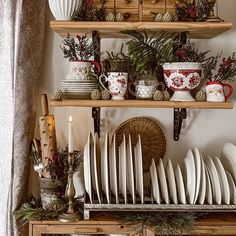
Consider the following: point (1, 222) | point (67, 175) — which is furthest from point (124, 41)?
point (1, 222)

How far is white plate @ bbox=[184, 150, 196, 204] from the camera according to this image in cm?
162

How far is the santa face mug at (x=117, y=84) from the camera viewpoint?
5.33 ft

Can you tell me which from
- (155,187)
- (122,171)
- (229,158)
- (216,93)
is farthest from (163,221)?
(216,93)

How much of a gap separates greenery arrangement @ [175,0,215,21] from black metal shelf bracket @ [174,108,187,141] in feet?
1.27

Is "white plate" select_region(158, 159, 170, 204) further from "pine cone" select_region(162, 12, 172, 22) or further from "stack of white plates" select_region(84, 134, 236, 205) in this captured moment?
"pine cone" select_region(162, 12, 172, 22)

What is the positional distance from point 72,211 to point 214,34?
90 cm

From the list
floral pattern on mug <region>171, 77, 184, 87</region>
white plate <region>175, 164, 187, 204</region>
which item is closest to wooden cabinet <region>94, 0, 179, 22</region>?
floral pattern on mug <region>171, 77, 184, 87</region>

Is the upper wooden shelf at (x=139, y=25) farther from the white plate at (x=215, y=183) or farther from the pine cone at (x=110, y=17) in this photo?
the white plate at (x=215, y=183)

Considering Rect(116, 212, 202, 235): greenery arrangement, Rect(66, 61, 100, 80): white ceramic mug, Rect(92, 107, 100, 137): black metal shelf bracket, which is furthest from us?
Rect(92, 107, 100, 137): black metal shelf bracket

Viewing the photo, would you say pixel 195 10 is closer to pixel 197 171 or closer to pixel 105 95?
pixel 105 95

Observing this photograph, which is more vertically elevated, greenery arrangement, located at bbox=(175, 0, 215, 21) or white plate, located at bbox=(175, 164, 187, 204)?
greenery arrangement, located at bbox=(175, 0, 215, 21)

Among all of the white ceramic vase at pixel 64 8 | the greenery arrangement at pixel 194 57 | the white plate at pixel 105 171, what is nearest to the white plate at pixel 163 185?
the white plate at pixel 105 171

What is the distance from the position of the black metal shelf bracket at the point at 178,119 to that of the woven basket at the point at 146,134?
0.20ft

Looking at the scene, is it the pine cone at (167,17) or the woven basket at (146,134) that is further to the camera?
the woven basket at (146,134)
